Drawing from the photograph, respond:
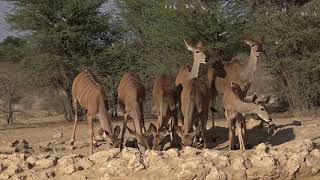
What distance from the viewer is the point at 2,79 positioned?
2308 cm

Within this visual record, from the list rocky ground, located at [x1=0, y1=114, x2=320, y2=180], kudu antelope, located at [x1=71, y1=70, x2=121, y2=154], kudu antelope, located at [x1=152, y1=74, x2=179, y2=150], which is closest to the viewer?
rocky ground, located at [x1=0, y1=114, x2=320, y2=180]

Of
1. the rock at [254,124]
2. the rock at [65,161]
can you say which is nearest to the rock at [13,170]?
the rock at [65,161]

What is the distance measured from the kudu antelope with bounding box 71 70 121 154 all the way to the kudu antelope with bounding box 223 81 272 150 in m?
2.06

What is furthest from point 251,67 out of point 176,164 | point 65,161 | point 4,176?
point 4,176

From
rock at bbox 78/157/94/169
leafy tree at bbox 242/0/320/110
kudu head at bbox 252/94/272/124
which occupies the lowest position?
rock at bbox 78/157/94/169

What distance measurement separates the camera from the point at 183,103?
11219 mm

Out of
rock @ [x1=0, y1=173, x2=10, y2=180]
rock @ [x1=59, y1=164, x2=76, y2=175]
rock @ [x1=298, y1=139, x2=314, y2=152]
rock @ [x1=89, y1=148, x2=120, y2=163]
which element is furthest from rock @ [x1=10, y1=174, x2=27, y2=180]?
rock @ [x1=298, y1=139, x2=314, y2=152]

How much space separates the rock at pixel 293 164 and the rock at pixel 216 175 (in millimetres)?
1093

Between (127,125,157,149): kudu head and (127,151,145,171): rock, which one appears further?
(127,125,157,149): kudu head

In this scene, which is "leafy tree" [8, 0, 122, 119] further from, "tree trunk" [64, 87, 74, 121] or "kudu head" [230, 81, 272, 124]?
"kudu head" [230, 81, 272, 124]

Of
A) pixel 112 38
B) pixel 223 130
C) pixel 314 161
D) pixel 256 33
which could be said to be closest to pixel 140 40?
pixel 112 38

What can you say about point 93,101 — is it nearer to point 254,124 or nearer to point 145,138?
point 145,138

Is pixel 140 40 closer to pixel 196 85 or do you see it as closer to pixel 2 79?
pixel 2 79

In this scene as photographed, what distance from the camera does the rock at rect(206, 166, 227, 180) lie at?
27.8 feet
